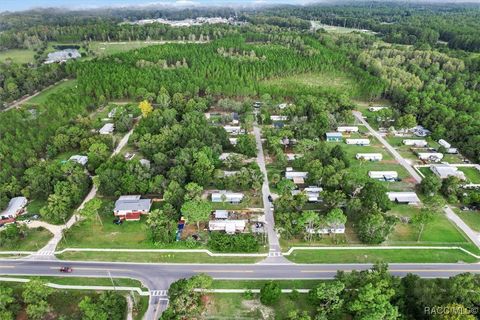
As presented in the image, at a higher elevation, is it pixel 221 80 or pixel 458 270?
pixel 221 80

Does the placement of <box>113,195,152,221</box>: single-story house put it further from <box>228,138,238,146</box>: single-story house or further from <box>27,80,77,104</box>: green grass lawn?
<box>27,80,77,104</box>: green grass lawn

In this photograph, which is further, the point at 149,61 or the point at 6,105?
the point at 149,61

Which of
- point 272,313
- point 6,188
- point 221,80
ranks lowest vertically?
point 272,313

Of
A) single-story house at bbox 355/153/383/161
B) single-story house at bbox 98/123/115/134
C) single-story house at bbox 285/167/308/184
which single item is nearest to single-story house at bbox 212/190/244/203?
single-story house at bbox 285/167/308/184

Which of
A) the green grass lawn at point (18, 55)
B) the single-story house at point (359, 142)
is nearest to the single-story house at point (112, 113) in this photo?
the single-story house at point (359, 142)

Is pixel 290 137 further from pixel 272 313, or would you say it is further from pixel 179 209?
pixel 272 313

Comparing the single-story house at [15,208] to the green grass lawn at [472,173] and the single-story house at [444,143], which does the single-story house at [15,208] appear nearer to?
the green grass lawn at [472,173]

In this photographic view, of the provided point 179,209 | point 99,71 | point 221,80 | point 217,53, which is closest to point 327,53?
point 217,53
